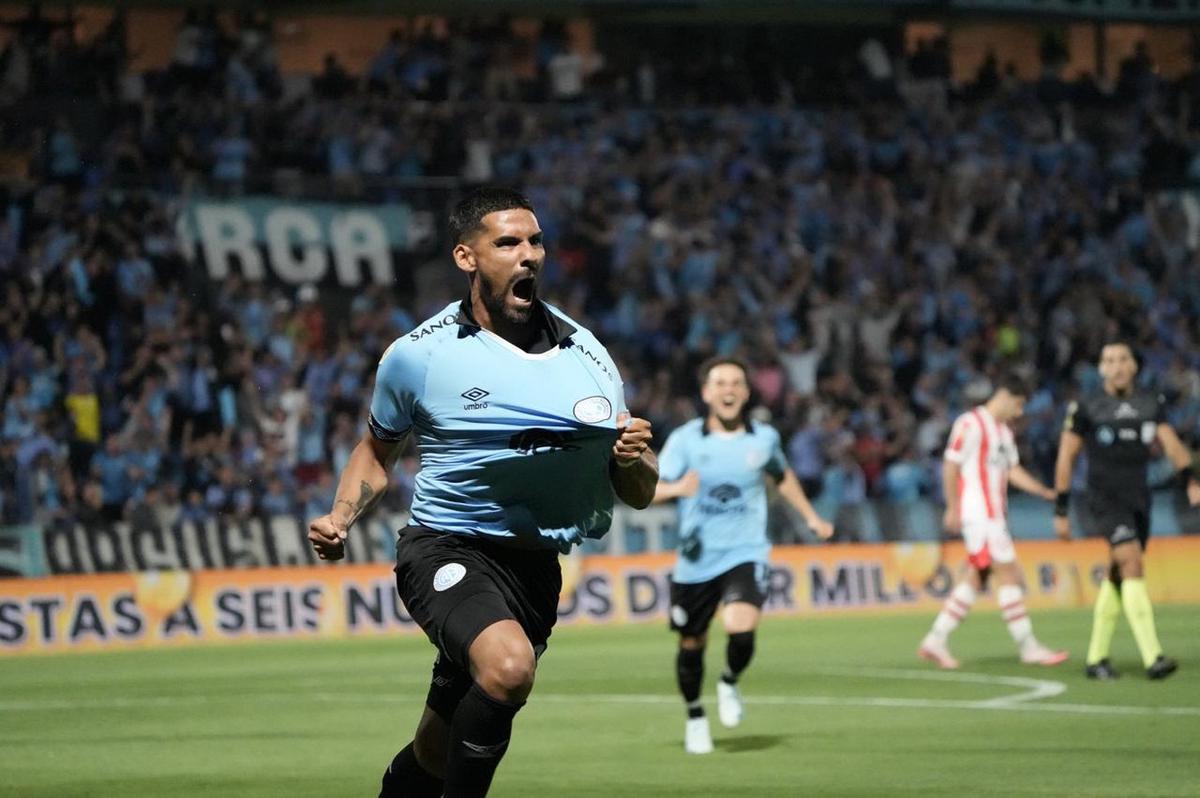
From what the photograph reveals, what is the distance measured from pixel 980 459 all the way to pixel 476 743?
11.2m

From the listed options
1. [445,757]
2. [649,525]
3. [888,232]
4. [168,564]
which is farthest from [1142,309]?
[445,757]

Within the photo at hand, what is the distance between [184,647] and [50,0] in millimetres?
11761

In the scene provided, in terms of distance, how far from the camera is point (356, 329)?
27.2m

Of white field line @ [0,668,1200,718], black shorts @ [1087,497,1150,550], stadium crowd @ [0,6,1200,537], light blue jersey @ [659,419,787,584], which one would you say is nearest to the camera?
light blue jersey @ [659,419,787,584]

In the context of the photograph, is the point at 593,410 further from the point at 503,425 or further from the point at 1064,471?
the point at 1064,471

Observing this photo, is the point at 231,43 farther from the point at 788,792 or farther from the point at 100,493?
the point at 788,792

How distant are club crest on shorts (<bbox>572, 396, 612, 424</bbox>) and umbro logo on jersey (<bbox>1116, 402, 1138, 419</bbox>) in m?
9.82

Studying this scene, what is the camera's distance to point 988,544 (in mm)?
17328

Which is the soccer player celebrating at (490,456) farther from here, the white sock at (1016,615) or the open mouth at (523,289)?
the white sock at (1016,615)

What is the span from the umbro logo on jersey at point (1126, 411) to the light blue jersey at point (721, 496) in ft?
12.7

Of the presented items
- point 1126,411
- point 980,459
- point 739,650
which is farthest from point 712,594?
point 980,459

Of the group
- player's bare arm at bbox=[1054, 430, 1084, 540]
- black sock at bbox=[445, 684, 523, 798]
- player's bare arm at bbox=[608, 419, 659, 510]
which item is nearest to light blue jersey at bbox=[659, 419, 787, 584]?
player's bare arm at bbox=[1054, 430, 1084, 540]

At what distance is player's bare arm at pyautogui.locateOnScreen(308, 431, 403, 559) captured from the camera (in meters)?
7.15

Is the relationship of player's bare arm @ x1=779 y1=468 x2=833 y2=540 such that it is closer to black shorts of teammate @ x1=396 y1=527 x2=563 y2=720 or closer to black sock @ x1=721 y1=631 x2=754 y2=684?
black sock @ x1=721 y1=631 x2=754 y2=684
